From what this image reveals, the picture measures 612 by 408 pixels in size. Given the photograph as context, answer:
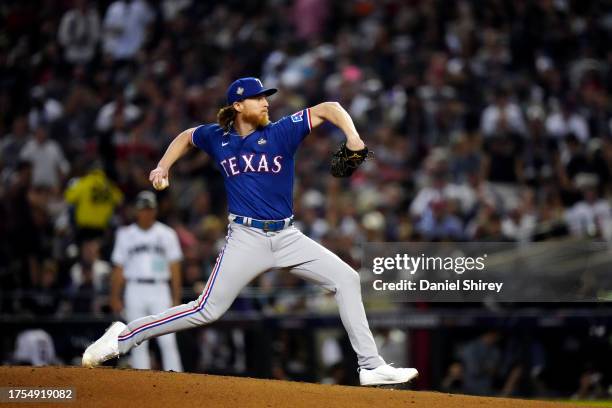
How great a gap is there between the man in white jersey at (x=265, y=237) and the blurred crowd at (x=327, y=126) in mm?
5120

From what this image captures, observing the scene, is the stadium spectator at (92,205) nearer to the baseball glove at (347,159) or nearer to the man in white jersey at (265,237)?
the man in white jersey at (265,237)

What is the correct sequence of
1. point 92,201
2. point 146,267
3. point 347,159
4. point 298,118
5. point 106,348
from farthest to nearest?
1. point 92,201
2. point 146,267
3. point 106,348
4. point 298,118
5. point 347,159

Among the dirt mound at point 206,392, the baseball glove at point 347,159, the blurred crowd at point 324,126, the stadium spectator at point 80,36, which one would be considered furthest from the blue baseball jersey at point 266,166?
the stadium spectator at point 80,36

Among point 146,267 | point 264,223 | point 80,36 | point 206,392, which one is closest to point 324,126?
point 80,36

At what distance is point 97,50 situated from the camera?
18.9m

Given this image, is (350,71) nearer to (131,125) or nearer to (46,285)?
(131,125)

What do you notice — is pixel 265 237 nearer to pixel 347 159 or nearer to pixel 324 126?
pixel 347 159

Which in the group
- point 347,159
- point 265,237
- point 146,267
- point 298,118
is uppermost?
point 298,118

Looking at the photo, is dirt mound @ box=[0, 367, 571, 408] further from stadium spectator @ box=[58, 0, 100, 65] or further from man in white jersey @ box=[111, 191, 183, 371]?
stadium spectator @ box=[58, 0, 100, 65]

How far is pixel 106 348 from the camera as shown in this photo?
8.04 metres

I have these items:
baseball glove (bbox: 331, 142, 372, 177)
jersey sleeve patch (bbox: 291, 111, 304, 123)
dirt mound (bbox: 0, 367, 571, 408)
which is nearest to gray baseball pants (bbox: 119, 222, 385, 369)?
dirt mound (bbox: 0, 367, 571, 408)

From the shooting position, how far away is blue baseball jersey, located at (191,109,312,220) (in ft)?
25.0

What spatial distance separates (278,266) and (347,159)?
85 centimetres

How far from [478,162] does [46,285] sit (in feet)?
18.5
